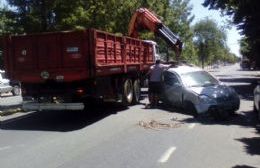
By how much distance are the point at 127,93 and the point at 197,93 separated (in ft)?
12.3

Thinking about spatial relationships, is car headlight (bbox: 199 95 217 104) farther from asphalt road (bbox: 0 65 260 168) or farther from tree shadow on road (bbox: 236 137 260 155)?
tree shadow on road (bbox: 236 137 260 155)

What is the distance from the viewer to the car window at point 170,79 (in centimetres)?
A: 1791

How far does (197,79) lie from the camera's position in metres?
17.5

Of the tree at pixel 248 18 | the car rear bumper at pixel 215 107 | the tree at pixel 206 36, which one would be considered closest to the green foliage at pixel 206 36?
the tree at pixel 206 36

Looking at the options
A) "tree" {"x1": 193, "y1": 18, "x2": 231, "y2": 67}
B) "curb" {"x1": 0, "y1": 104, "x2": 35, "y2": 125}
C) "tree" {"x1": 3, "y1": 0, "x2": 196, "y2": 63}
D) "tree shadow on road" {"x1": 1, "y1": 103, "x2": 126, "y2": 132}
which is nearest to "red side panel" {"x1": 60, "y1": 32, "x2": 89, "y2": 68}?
"tree shadow on road" {"x1": 1, "y1": 103, "x2": 126, "y2": 132}

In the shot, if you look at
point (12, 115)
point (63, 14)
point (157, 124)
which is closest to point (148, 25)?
point (63, 14)

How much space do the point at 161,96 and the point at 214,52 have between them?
9635 cm

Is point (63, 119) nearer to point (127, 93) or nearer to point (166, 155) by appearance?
point (127, 93)

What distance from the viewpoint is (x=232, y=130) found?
13023 mm

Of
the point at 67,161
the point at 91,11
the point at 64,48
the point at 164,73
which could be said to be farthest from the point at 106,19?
the point at 67,161

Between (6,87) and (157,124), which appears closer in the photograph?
(157,124)

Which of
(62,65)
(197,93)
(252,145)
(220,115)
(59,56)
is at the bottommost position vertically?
(252,145)

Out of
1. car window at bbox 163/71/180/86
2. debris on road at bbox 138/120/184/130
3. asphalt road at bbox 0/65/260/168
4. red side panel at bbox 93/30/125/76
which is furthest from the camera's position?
car window at bbox 163/71/180/86

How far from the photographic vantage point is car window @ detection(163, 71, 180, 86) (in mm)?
17906
